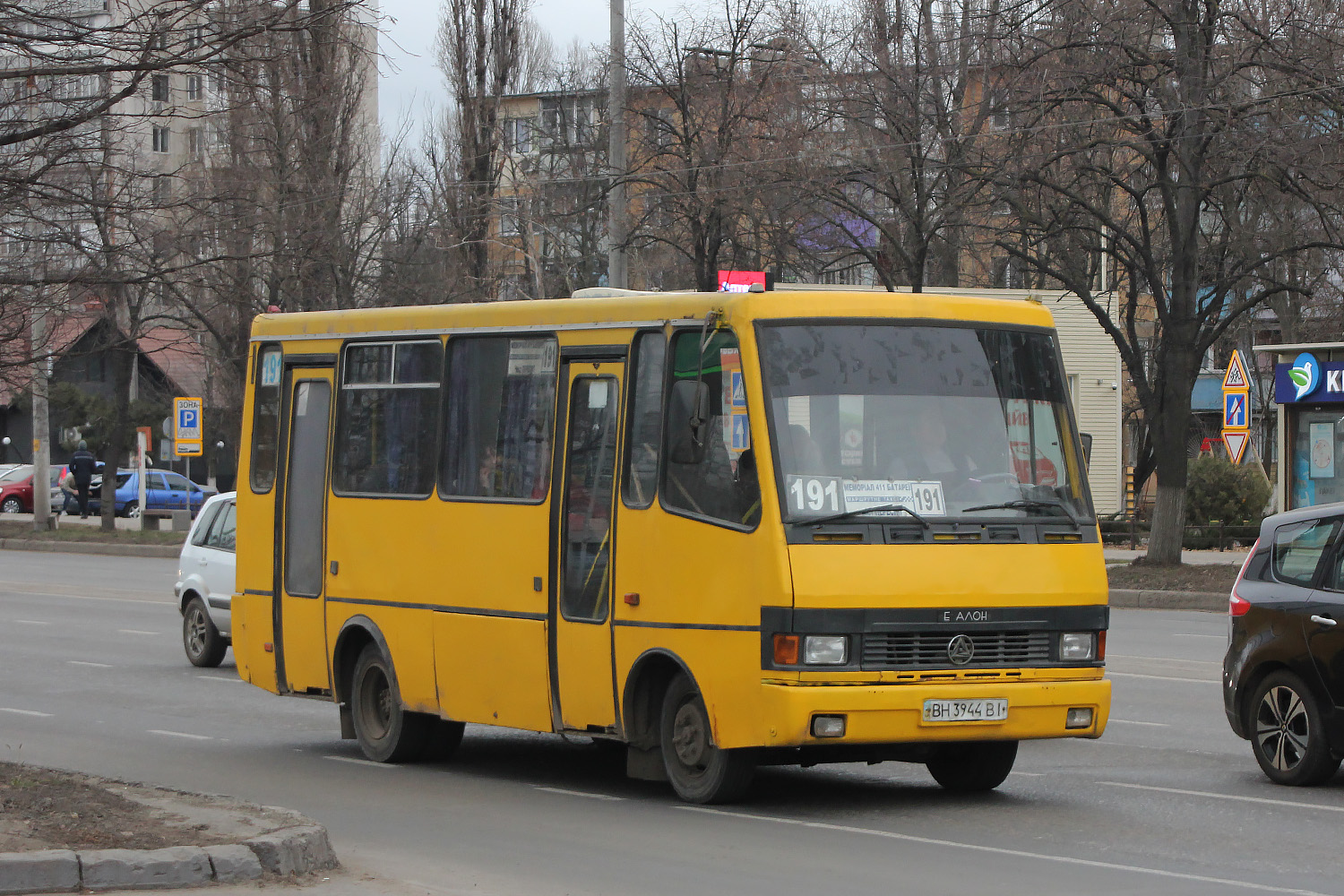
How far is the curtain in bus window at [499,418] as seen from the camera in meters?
11.2

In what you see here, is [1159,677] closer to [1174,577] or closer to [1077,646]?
[1077,646]

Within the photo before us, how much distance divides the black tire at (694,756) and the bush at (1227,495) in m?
30.3

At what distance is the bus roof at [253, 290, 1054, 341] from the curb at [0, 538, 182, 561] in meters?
29.0

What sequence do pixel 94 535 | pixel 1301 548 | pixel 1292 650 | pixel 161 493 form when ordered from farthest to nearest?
pixel 161 493 → pixel 94 535 → pixel 1301 548 → pixel 1292 650

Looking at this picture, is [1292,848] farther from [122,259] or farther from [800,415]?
[122,259]

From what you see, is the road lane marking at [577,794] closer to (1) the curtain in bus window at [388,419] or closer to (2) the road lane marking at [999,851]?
(2) the road lane marking at [999,851]

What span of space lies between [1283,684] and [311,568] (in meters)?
6.26

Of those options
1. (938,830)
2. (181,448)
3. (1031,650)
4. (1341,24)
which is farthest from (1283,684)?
(181,448)

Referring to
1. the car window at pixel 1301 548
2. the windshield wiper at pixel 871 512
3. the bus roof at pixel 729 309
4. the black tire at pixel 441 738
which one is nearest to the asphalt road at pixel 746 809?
the black tire at pixel 441 738

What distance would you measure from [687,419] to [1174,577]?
738 inches

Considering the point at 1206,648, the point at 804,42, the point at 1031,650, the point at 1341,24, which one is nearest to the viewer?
the point at 1031,650

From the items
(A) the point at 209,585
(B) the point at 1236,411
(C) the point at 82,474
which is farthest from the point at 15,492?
(A) the point at 209,585

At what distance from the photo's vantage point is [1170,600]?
85.5 ft

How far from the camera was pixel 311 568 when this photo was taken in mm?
12961
